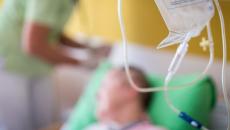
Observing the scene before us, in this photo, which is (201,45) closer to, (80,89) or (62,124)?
(62,124)

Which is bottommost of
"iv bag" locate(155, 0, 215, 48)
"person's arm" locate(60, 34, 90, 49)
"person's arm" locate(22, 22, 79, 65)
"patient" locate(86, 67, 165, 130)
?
"patient" locate(86, 67, 165, 130)

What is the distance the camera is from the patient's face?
4.24ft

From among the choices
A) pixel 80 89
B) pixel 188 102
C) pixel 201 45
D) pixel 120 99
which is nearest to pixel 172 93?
pixel 188 102

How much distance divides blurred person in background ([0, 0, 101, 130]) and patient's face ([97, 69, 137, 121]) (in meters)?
0.30

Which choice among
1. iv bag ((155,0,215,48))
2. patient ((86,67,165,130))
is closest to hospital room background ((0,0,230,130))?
patient ((86,67,165,130))

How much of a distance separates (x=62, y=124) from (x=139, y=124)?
45 centimetres

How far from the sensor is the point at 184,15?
69cm

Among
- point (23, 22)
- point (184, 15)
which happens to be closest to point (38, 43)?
point (23, 22)

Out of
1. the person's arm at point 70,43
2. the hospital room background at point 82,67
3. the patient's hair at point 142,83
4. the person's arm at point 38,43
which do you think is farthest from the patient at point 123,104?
the person's arm at point 70,43

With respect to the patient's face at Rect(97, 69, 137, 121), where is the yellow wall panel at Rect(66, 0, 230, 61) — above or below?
above

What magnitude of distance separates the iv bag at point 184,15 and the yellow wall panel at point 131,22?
30 mm

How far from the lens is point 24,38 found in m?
1.44

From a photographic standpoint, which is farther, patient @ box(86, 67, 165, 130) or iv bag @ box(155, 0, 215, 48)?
patient @ box(86, 67, 165, 130)

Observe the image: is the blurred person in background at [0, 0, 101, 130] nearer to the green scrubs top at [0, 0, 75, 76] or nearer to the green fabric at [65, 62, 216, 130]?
the green scrubs top at [0, 0, 75, 76]
